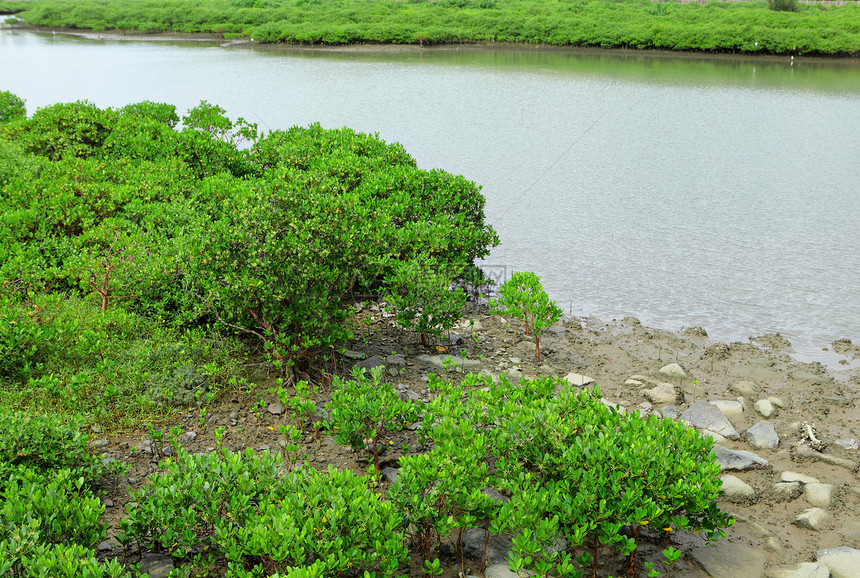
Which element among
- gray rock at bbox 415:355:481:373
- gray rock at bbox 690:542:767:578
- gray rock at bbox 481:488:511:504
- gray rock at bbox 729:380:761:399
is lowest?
gray rock at bbox 690:542:767:578

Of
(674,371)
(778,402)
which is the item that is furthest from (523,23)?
(778,402)

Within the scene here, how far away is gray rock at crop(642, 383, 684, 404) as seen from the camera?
6.82m

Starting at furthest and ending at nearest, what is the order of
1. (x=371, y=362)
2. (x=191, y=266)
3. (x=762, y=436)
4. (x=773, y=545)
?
(x=371, y=362) < (x=191, y=266) < (x=762, y=436) < (x=773, y=545)

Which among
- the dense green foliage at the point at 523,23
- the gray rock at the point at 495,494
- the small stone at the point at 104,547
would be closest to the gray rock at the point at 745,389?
the gray rock at the point at 495,494

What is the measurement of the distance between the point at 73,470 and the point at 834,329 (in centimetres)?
845

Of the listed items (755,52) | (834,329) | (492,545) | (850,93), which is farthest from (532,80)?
(492,545)

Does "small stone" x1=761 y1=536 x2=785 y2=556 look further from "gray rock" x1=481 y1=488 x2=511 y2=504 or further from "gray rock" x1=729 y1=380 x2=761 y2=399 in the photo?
"gray rock" x1=729 y1=380 x2=761 y2=399

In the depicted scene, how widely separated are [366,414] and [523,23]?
Result: 4526 centimetres

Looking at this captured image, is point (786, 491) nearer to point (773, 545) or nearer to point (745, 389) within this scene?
point (773, 545)

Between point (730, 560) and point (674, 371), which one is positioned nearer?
point (730, 560)

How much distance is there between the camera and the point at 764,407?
669cm

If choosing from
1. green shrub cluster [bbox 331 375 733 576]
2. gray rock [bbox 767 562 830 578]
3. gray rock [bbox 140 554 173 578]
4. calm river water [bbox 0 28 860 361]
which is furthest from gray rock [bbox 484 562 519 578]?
calm river water [bbox 0 28 860 361]

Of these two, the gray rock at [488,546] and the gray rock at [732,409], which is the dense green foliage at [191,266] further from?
the gray rock at [732,409]

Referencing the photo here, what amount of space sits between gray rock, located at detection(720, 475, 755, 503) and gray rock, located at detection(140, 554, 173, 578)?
405 centimetres
